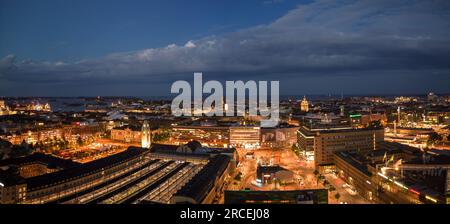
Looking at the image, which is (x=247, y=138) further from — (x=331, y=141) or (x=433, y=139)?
(x=433, y=139)

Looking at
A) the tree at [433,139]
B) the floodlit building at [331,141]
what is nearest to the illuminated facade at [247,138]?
the floodlit building at [331,141]

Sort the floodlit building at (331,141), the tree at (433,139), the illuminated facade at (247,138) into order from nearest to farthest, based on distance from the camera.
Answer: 1. the floodlit building at (331,141)
2. the tree at (433,139)
3. the illuminated facade at (247,138)

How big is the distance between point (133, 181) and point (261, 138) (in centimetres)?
874

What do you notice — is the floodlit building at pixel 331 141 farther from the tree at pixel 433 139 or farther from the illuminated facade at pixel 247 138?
the tree at pixel 433 139

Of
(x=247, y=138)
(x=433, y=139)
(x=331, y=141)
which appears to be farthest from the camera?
(x=247, y=138)

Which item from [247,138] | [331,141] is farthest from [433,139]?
[247,138]

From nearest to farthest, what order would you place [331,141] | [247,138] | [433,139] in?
1. [331,141]
2. [433,139]
3. [247,138]

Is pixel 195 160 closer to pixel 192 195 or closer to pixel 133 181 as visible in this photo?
pixel 133 181

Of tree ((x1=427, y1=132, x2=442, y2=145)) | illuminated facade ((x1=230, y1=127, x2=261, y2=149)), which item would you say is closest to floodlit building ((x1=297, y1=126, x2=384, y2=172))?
illuminated facade ((x1=230, y1=127, x2=261, y2=149))

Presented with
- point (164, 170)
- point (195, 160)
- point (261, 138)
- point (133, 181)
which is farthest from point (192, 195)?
point (261, 138)

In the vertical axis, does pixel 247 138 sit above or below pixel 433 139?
below

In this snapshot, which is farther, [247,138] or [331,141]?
[247,138]

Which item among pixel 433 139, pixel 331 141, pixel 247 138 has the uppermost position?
pixel 331 141
